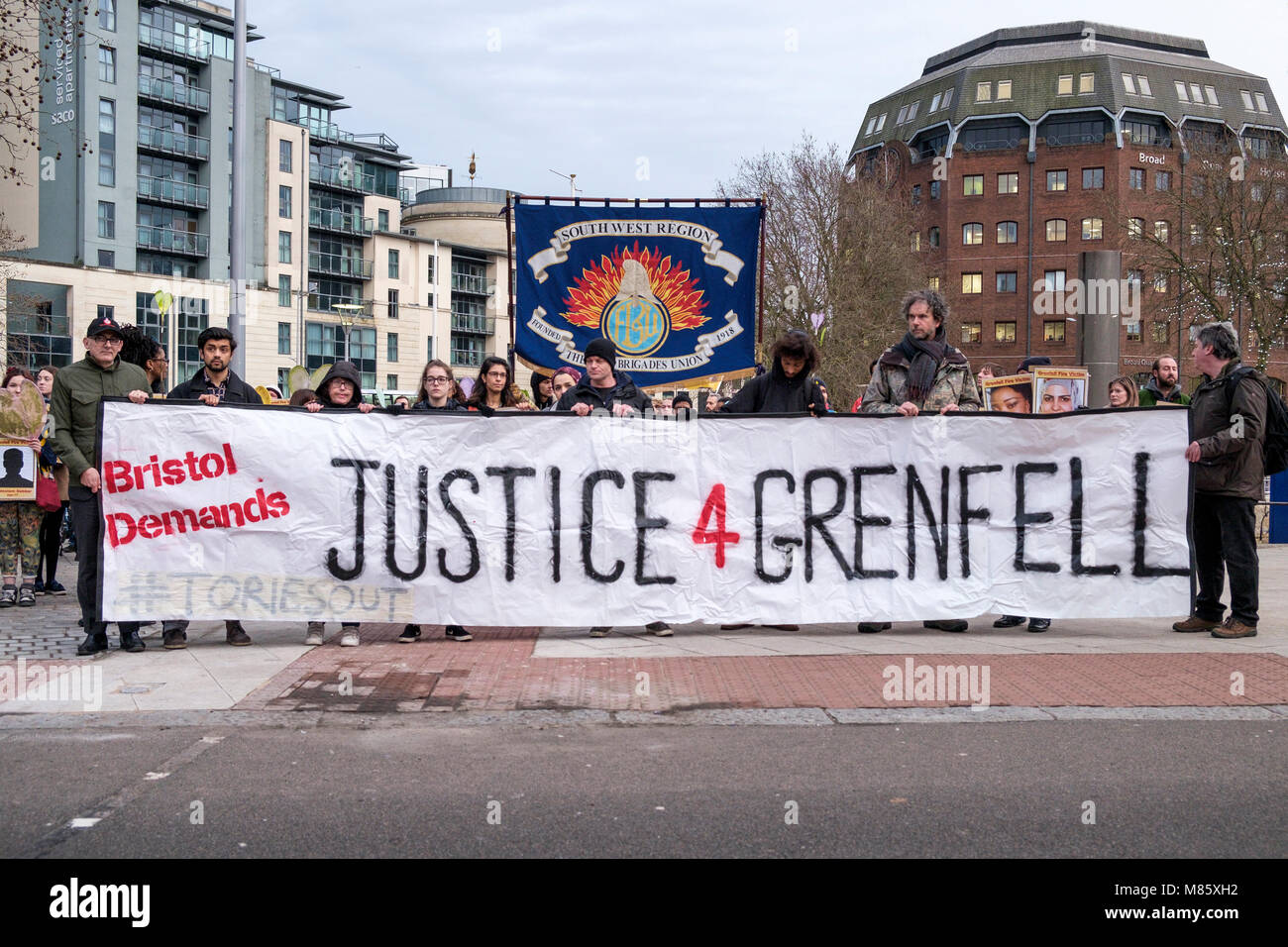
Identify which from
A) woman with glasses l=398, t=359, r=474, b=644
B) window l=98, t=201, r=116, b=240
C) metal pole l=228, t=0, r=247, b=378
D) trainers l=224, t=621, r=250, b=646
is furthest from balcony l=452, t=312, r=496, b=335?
trainers l=224, t=621, r=250, b=646

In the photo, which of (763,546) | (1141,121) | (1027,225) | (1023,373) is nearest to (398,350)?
(1027,225)

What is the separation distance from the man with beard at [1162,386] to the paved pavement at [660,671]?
253 centimetres

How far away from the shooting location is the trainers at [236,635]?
8.12m

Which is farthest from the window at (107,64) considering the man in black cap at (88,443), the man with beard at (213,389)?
the man in black cap at (88,443)

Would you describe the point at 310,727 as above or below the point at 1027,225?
below

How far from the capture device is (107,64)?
68438 mm

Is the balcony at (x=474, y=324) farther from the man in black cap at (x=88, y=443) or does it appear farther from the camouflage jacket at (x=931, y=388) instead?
the man in black cap at (x=88, y=443)

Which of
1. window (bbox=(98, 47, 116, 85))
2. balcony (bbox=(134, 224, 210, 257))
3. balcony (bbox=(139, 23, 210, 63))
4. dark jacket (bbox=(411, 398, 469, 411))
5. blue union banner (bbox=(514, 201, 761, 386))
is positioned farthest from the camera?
balcony (bbox=(134, 224, 210, 257))

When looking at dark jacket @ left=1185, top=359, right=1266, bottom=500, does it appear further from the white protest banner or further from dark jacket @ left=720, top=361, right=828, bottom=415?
dark jacket @ left=720, top=361, right=828, bottom=415

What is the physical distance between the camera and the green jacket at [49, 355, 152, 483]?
7.83 metres

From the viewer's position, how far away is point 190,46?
74.0 metres

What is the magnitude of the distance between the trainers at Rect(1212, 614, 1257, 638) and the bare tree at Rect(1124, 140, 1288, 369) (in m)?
33.3
